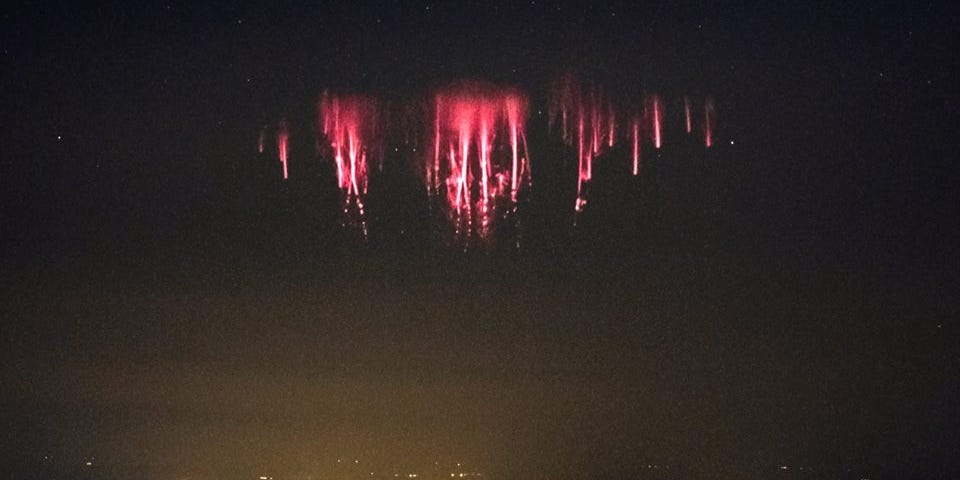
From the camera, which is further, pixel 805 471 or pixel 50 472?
pixel 805 471

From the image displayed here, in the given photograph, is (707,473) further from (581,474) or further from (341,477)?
(341,477)

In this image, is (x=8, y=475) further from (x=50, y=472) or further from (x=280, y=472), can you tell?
(x=280, y=472)

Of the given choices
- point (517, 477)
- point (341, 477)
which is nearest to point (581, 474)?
point (517, 477)

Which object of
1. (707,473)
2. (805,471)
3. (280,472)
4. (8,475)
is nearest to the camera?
(8,475)

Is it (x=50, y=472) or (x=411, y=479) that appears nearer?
(x=50, y=472)

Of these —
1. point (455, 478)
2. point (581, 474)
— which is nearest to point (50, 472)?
point (455, 478)

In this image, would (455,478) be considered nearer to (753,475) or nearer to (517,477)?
(517,477)

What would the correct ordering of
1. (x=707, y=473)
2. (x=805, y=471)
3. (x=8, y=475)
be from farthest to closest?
1. (x=805, y=471)
2. (x=707, y=473)
3. (x=8, y=475)

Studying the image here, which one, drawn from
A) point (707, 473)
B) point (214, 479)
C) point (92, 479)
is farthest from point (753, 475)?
point (92, 479)
